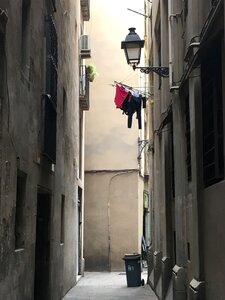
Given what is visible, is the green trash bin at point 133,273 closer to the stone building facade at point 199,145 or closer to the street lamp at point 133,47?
the stone building facade at point 199,145

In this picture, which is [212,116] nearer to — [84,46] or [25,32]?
[25,32]

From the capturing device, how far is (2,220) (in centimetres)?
692

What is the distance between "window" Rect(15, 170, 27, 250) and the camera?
27.9ft

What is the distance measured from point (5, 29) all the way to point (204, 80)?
3.47 meters

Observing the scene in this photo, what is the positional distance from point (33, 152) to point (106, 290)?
8.56 m

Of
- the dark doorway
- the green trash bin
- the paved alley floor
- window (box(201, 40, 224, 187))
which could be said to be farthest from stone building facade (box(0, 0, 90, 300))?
window (box(201, 40, 224, 187))

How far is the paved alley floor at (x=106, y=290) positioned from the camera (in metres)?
14.6

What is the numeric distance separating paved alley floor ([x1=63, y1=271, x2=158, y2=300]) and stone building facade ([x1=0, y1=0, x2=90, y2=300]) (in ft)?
1.99

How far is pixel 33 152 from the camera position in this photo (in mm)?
9289

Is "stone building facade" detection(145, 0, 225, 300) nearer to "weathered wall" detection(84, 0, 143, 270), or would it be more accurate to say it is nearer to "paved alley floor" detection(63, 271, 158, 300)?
"paved alley floor" detection(63, 271, 158, 300)

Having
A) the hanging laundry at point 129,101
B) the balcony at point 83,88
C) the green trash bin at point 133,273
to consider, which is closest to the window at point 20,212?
the hanging laundry at point 129,101

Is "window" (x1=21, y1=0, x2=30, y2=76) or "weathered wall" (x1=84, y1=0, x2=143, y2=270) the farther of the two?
"weathered wall" (x1=84, y1=0, x2=143, y2=270)

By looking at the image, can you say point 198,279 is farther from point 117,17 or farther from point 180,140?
point 117,17

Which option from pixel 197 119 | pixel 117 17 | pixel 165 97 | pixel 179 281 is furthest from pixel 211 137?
pixel 117 17
